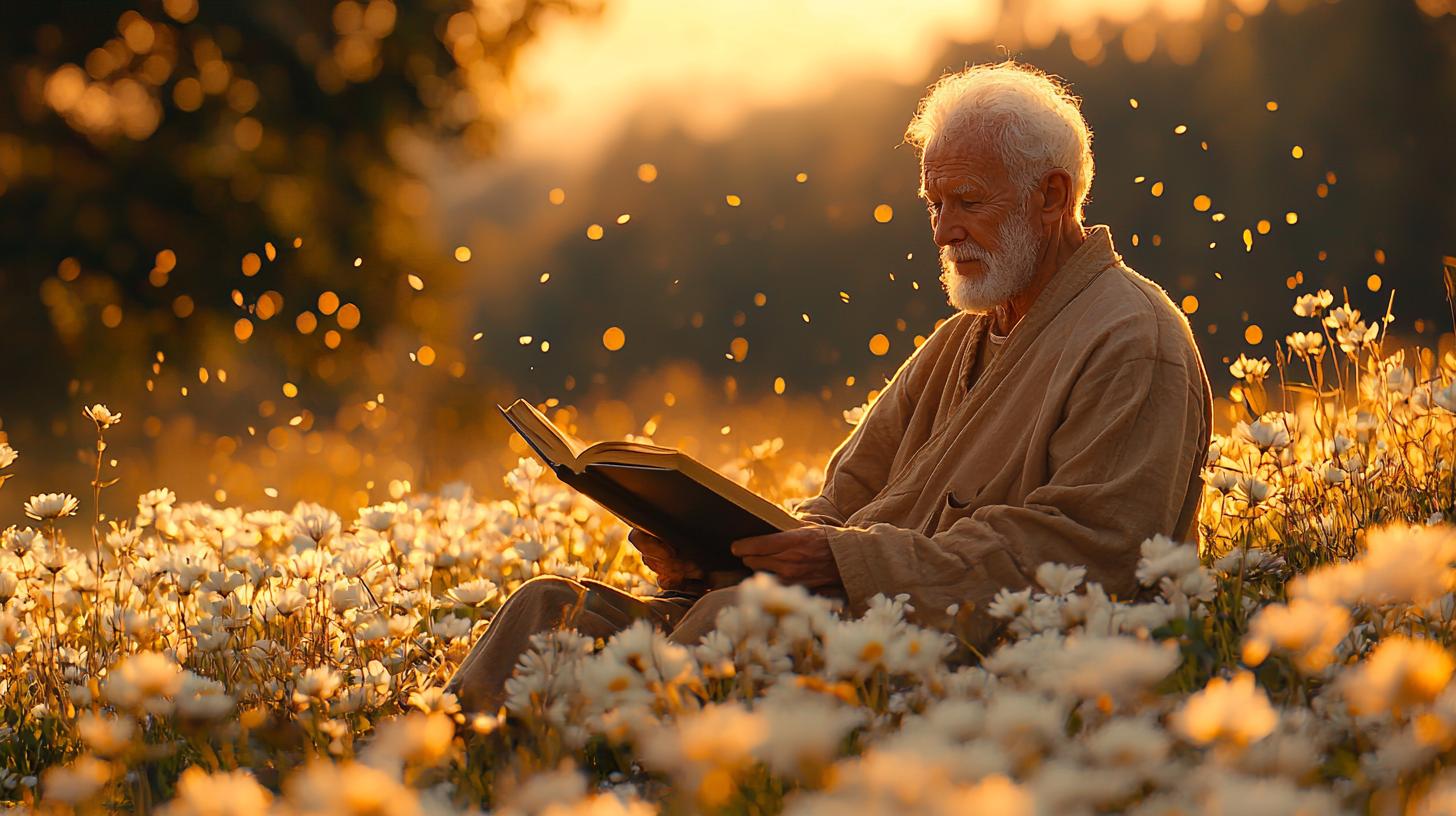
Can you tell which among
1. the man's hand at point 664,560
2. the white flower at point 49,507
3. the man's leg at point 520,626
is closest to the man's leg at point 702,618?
the man's leg at point 520,626

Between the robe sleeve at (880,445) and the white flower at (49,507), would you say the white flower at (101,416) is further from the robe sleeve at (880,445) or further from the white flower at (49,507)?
the robe sleeve at (880,445)

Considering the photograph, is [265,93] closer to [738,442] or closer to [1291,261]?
[738,442]

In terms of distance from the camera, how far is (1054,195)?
380 centimetres

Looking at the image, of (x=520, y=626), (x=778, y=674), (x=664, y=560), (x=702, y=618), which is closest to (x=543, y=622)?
(x=520, y=626)

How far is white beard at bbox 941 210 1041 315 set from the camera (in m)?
3.77

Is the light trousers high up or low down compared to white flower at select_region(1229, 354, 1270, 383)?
down

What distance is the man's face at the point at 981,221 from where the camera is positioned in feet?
12.3

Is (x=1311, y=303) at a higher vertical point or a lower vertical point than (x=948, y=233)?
higher

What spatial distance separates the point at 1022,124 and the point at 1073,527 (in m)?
1.09

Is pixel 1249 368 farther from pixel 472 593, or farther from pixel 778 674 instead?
pixel 778 674

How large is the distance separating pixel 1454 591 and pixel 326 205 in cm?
1161

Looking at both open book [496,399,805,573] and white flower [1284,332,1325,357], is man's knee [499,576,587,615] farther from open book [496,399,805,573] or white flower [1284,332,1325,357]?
white flower [1284,332,1325,357]

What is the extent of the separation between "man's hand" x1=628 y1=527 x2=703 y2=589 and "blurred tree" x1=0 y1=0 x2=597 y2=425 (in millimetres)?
9264

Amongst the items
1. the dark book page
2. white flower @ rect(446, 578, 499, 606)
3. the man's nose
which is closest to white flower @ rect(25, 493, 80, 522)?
white flower @ rect(446, 578, 499, 606)
